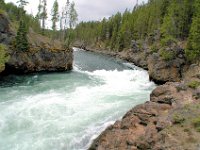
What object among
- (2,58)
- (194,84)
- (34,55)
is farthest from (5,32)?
(194,84)

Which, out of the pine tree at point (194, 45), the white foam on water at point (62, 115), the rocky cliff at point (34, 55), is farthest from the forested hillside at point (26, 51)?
the pine tree at point (194, 45)

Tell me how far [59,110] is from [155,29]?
77190mm

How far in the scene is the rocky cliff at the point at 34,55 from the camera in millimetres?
50781

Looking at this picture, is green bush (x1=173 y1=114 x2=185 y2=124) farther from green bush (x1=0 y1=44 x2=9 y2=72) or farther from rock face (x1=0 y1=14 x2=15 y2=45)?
rock face (x1=0 y1=14 x2=15 y2=45)

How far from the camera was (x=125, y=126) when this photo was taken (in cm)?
2033

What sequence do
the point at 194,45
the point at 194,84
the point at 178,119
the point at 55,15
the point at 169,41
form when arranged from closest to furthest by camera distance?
the point at 178,119, the point at 194,84, the point at 194,45, the point at 169,41, the point at 55,15

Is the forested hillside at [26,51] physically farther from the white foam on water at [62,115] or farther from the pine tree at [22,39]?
the white foam on water at [62,115]

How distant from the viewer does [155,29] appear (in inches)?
3984

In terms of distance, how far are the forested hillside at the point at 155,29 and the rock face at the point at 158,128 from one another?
25.3 m

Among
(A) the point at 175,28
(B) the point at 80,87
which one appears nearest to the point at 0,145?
(B) the point at 80,87

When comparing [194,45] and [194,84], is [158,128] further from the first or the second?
[194,45]

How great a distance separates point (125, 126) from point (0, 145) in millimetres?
9196

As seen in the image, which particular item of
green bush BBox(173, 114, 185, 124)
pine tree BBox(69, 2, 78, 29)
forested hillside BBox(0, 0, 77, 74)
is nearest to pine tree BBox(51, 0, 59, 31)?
pine tree BBox(69, 2, 78, 29)

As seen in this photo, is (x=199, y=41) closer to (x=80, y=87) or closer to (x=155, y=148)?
(x=80, y=87)
